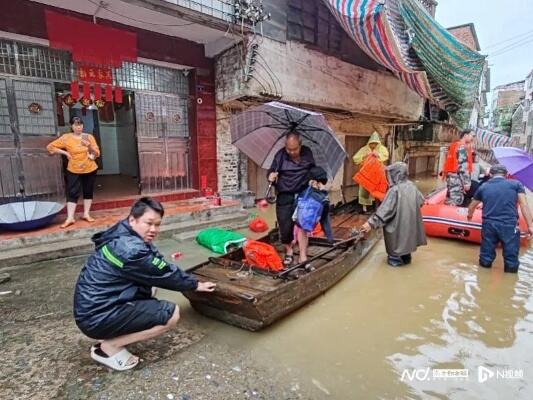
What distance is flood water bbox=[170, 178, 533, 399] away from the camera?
8.59 ft

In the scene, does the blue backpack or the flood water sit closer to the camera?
the flood water

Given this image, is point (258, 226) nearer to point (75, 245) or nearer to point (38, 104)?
point (75, 245)

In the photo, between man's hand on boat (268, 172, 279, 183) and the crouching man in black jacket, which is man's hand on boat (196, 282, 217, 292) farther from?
man's hand on boat (268, 172, 279, 183)

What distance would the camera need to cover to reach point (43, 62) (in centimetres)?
581

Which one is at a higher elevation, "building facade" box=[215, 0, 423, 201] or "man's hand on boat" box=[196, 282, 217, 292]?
"building facade" box=[215, 0, 423, 201]

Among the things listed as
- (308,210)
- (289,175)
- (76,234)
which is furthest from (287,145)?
(76,234)

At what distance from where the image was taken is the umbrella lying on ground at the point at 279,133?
434 cm

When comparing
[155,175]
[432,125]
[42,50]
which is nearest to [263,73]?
[155,175]

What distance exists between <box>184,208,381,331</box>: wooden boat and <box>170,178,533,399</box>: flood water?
16cm

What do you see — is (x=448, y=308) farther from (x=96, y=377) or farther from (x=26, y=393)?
(x=26, y=393)

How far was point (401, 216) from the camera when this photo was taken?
492 centimetres

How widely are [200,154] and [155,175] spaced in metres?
1.18

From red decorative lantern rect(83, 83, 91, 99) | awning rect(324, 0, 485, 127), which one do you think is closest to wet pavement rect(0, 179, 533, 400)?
red decorative lantern rect(83, 83, 91, 99)

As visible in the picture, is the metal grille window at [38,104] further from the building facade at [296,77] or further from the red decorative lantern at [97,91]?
the building facade at [296,77]
